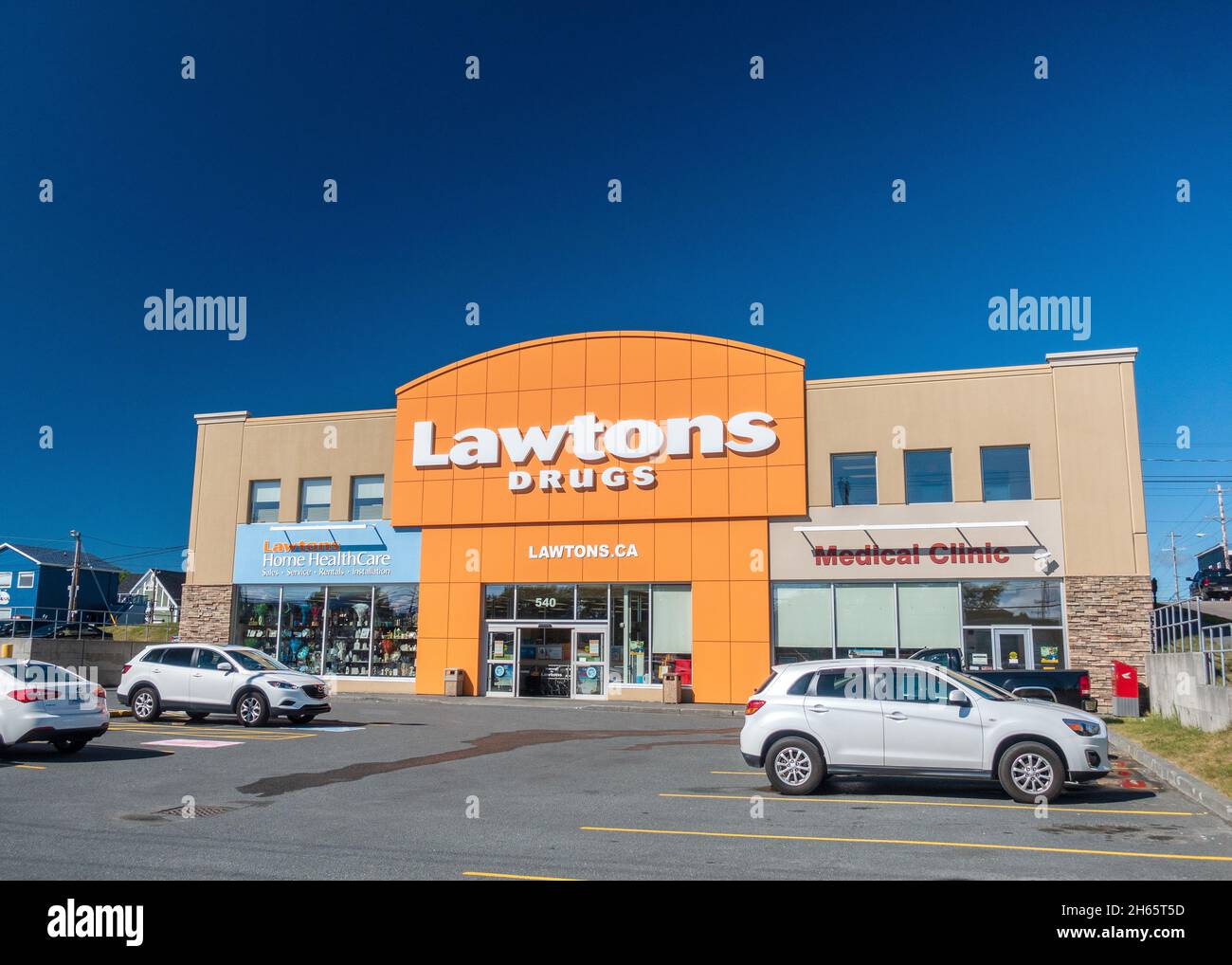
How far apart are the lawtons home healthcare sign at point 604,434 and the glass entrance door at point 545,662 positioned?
93.1 inches

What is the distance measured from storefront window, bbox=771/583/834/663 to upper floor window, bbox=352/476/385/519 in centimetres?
1280

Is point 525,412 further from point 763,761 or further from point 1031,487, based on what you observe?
point 763,761

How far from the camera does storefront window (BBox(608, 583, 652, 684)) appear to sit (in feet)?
92.1

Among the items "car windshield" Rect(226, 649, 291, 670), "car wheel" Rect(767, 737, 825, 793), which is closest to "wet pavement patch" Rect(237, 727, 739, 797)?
"car windshield" Rect(226, 649, 291, 670)

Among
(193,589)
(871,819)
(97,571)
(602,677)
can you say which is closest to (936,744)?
(871,819)

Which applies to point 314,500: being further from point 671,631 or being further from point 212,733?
point 212,733

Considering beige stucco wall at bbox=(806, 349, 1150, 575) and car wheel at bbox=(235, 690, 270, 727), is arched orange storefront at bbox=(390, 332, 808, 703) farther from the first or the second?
car wheel at bbox=(235, 690, 270, 727)

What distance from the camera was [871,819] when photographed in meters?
10.0

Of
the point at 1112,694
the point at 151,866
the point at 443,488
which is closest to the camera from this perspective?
the point at 151,866

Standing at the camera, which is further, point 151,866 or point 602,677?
point 602,677

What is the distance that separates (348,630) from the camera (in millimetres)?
31203

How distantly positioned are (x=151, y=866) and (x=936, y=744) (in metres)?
8.01

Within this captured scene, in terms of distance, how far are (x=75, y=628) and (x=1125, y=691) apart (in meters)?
43.1

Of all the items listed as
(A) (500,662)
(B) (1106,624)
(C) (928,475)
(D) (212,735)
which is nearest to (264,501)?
(A) (500,662)
